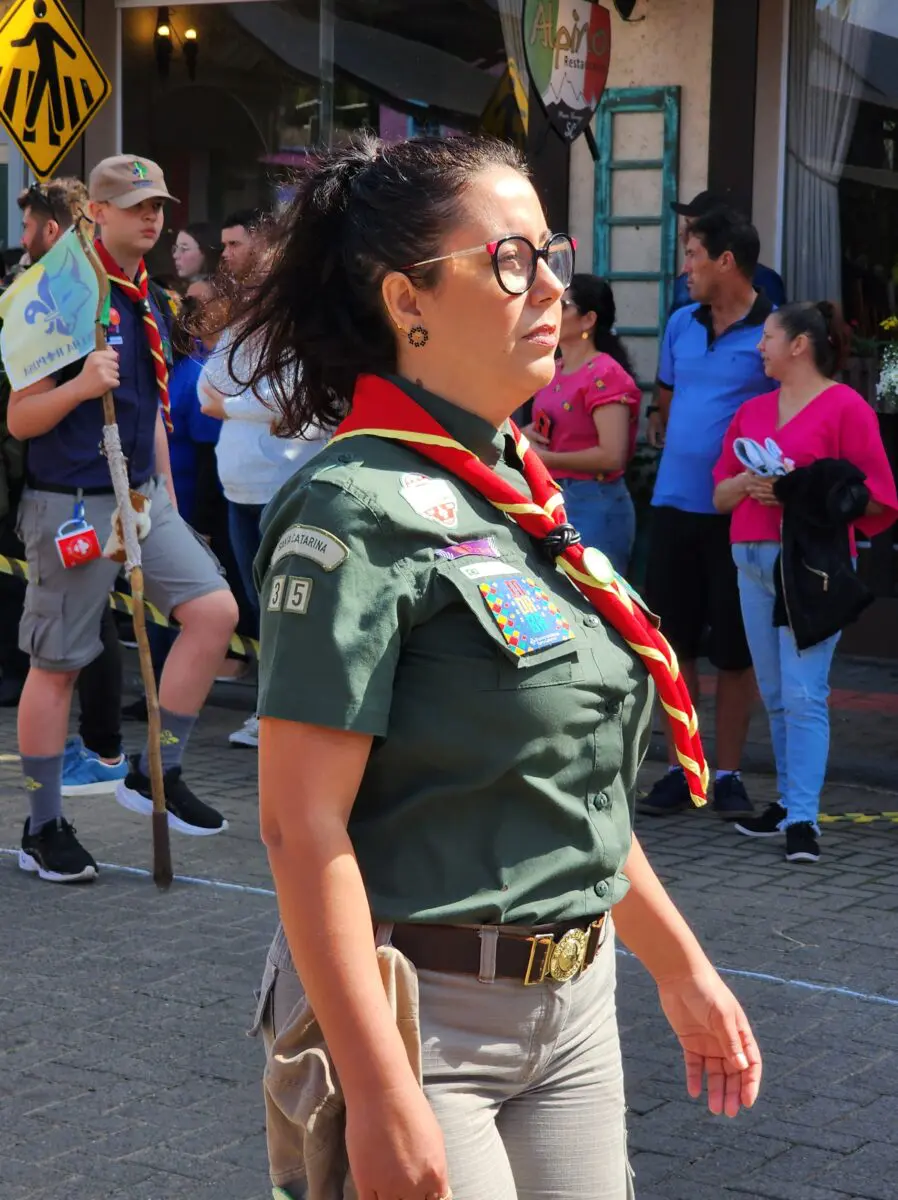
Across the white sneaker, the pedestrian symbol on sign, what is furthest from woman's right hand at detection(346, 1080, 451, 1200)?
the pedestrian symbol on sign

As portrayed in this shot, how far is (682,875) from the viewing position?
627 centimetres

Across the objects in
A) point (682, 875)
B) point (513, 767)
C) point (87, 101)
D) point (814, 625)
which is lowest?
point (682, 875)

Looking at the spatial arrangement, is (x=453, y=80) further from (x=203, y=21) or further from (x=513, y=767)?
(x=513, y=767)

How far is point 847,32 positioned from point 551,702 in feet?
29.7

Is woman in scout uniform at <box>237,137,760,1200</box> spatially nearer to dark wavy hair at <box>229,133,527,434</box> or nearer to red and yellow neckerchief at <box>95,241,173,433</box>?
dark wavy hair at <box>229,133,527,434</box>

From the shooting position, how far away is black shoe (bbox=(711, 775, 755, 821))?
7.13 meters

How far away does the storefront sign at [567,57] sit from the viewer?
9305mm

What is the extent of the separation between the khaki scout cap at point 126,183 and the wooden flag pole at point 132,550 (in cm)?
24

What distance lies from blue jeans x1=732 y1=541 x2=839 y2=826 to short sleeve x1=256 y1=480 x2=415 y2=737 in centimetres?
462

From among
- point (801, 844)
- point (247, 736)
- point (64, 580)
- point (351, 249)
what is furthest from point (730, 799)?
point (351, 249)

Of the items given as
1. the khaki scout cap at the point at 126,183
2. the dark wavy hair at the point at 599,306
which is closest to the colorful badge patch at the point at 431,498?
the khaki scout cap at the point at 126,183

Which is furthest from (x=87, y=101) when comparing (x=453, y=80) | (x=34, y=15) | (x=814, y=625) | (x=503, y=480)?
(x=503, y=480)

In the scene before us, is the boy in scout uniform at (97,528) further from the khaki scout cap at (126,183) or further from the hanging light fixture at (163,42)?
the hanging light fixture at (163,42)

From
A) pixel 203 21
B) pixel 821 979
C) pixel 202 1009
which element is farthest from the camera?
pixel 203 21
